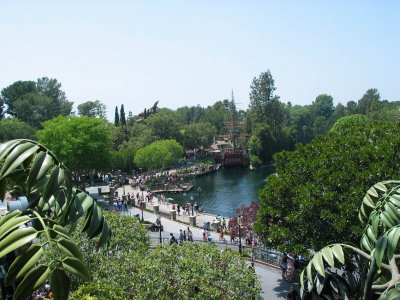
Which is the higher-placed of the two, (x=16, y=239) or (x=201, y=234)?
(x=16, y=239)

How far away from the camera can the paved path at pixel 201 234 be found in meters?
21.8

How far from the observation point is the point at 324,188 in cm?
1955

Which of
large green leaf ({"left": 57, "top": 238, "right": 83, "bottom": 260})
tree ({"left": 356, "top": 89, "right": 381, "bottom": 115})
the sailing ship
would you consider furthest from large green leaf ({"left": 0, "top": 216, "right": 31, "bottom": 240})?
tree ({"left": 356, "top": 89, "right": 381, "bottom": 115})

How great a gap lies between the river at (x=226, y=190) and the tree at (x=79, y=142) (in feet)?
36.4

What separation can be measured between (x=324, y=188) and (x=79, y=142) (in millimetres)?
34980

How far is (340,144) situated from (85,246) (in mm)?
12071

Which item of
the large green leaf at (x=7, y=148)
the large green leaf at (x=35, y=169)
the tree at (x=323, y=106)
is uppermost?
the tree at (x=323, y=106)

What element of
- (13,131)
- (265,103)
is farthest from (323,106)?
(13,131)

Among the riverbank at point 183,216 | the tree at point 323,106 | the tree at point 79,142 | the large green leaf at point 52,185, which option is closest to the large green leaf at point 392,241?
the large green leaf at point 52,185

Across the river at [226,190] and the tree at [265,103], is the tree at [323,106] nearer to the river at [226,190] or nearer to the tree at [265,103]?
the tree at [265,103]

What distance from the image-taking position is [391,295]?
353 cm

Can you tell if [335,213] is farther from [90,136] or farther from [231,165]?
[231,165]

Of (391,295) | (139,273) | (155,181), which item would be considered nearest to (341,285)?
(391,295)

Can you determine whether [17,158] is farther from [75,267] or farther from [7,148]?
[75,267]
